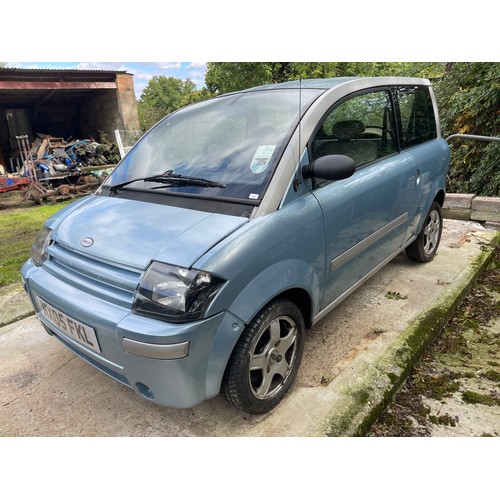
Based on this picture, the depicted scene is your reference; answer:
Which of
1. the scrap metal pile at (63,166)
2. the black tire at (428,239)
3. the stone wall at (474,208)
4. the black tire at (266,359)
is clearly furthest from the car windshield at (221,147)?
the scrap metal pile at (63,166)

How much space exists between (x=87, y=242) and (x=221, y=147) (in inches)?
37.4

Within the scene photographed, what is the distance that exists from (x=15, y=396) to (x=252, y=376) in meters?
1.46

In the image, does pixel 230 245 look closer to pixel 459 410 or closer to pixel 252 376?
pixel 252 376

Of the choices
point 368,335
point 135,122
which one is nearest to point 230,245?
point 368,335

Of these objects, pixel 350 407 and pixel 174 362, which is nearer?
pixel 174 362

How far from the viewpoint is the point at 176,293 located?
1.63 meters

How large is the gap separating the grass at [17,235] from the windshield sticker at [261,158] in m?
3.15

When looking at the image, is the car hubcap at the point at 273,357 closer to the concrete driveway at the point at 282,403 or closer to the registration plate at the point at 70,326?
the concrete driveway at the point at 282,403

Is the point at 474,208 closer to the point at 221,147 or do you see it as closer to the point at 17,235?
the point at 221,147

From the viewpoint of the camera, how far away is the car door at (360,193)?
2314 mm

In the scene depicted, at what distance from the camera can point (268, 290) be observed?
1.86 meters

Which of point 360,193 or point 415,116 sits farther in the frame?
point 415,116

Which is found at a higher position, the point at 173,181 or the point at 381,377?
the point at 173,181

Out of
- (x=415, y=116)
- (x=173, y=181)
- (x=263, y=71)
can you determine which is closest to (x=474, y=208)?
(x=415, y=116)
